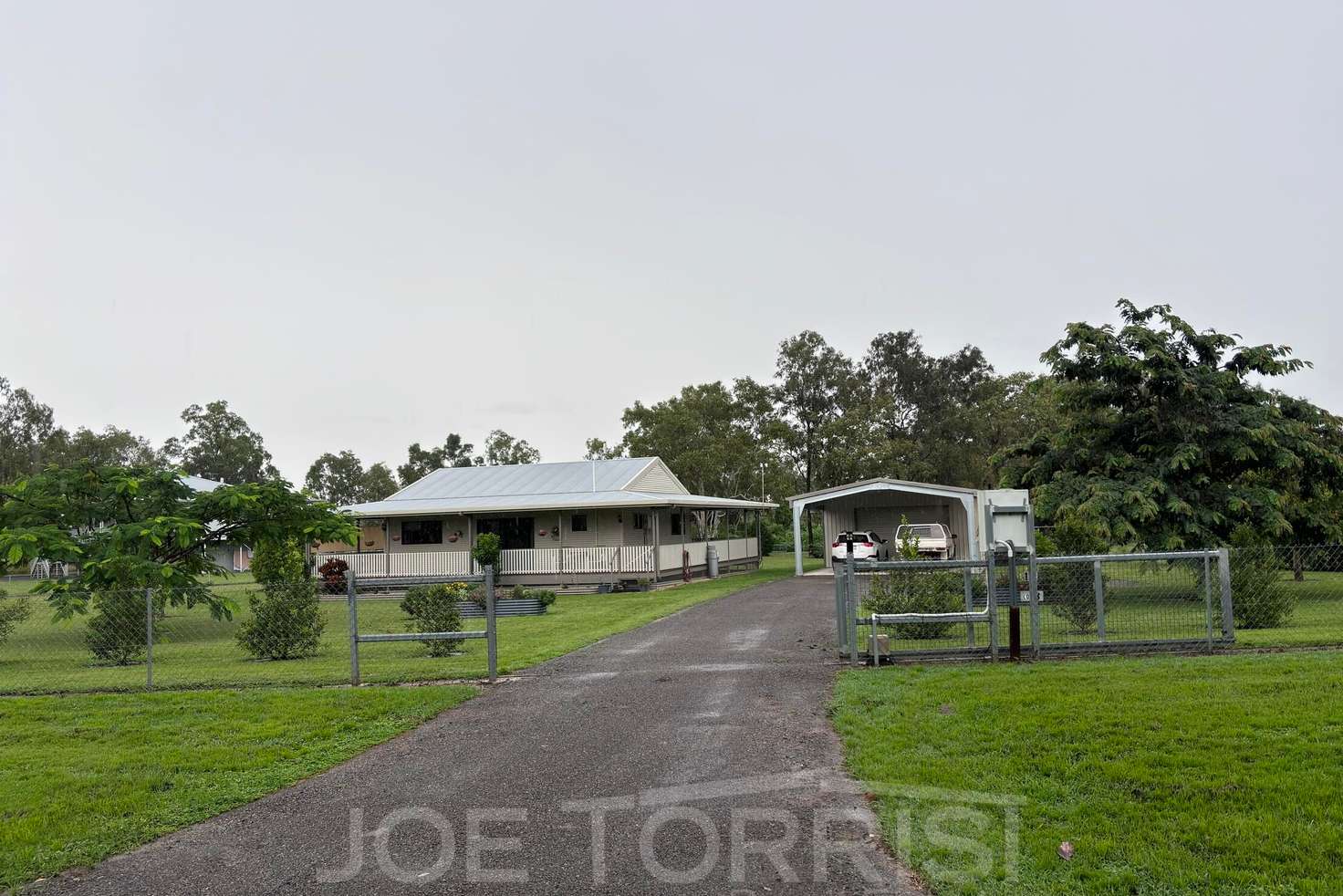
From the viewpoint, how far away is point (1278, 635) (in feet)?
39.8

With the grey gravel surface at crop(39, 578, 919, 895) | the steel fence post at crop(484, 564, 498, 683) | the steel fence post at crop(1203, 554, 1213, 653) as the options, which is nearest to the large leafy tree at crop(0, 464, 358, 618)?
the steel fence post at crop(484, 564, 498, 683)

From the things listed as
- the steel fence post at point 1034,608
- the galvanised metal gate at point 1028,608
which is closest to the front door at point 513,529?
the galvanised metal gate at point 1028,608

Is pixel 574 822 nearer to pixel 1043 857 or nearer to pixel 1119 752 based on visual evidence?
pixel 1043 857

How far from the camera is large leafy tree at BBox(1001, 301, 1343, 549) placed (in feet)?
58.6

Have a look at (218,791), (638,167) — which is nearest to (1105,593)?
(218,791)

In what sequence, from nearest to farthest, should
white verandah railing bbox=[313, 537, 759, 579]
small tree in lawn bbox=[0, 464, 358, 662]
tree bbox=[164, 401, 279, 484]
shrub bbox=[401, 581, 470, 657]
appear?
shrub bbox=[401, 581, 470, 657] < small tree in lawn bbox=[0, 464, 358, 662] < white verandah railing bbox=[313, 537, 759, 579] < tree bbox=[164, 401, 279, 484]

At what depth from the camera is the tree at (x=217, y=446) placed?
89000 mm

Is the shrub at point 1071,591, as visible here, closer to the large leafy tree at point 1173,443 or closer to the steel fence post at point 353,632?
the large leafy tree at point 1173,443

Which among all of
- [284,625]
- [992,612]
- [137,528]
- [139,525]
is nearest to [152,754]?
[284,625]

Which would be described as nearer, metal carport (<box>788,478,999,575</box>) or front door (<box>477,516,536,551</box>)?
front door (<box>477,516,536,551</box>)

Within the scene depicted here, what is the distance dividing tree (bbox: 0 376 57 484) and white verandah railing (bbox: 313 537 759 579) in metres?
47.6

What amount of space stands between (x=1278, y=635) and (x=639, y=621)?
9818 millimetres

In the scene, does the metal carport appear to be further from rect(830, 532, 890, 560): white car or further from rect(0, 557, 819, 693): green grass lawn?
rect(0, 557, 819, 693): green grass lawn

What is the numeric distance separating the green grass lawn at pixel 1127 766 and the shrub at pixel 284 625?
7.82 metres
